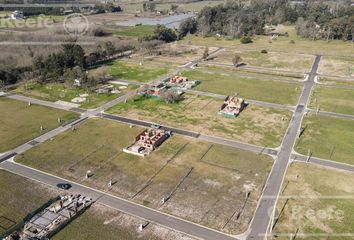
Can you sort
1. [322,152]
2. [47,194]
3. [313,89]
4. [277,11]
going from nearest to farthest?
[47,194], [322,152], [313,89], [277,11]

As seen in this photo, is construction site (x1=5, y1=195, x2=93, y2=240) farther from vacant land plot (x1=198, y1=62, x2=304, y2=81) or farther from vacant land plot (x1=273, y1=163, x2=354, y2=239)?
vacant land plot (x1=198, y1=62, x2=304, y2=81)

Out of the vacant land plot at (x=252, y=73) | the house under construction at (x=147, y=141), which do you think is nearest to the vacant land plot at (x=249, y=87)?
the vacant land plot at (x=252, y=73)

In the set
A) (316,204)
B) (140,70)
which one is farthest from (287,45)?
(316,204)

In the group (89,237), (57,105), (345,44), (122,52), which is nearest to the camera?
(89,237)

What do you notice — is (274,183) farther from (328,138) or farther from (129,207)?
(129,207)

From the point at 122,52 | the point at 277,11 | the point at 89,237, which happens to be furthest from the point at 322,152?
the point at 277,11

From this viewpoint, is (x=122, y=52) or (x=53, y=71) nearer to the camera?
(x=53, y=71)

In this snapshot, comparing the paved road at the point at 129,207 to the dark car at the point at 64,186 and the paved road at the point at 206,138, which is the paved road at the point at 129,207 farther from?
the paved road at the point at 206,138

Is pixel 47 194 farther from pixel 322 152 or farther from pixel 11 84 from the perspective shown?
pixel 11 84

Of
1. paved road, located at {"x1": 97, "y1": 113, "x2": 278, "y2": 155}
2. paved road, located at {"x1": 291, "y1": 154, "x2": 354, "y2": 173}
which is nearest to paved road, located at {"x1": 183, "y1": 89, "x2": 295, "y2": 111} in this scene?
paved road, located at {"x1": 97, "y1": 113, "x2": 278, "y2": 155}
